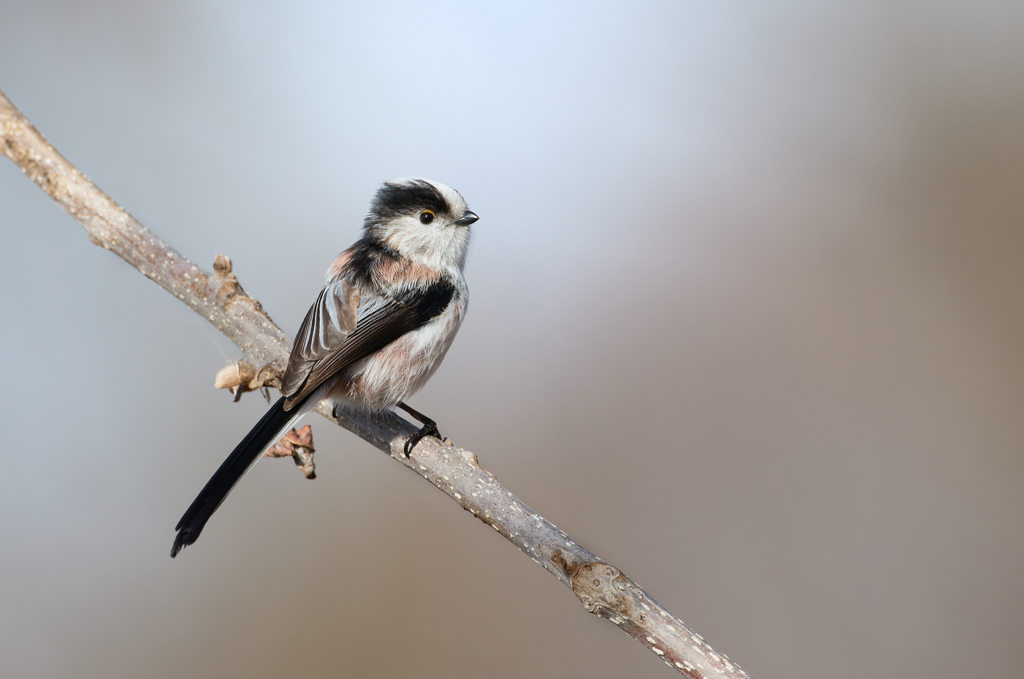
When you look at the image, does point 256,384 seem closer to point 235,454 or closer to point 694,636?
point 235,454

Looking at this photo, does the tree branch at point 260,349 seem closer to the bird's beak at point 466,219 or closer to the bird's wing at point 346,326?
the bird's wing at point 346,326

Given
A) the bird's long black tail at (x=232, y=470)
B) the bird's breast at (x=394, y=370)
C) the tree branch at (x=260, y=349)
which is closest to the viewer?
the tree branch at (x=260, y=349)

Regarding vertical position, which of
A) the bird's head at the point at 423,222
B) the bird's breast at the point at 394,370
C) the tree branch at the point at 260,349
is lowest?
the tree branch at the point at 260,349

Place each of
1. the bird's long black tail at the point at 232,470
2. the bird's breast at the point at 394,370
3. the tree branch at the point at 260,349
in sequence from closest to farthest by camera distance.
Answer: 1. the tree branch at the point at 260,349
2. the bird's long black tail at the point at 232,470
3. the bird's breast at the point at 394,370

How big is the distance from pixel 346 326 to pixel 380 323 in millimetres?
98

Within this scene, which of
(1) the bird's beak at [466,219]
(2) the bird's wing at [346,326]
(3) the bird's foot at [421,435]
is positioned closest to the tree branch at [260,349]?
(3) the bird's foot at [421,435]

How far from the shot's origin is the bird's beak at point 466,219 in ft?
7.04

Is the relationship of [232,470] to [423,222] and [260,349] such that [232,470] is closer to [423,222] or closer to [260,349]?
[260,349]

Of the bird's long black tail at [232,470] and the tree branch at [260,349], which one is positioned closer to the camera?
the tree branch at [260,349]

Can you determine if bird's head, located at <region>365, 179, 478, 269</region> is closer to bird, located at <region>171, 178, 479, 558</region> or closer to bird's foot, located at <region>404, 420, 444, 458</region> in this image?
bird, located at <region>171, 178, 479, 558</region>

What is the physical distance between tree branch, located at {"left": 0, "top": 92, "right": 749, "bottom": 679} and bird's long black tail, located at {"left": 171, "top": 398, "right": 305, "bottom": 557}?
0.56 feet

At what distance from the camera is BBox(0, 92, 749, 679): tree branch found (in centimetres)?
120

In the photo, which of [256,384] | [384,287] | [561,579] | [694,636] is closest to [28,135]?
[256,384]

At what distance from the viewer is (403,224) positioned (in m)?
2.11
